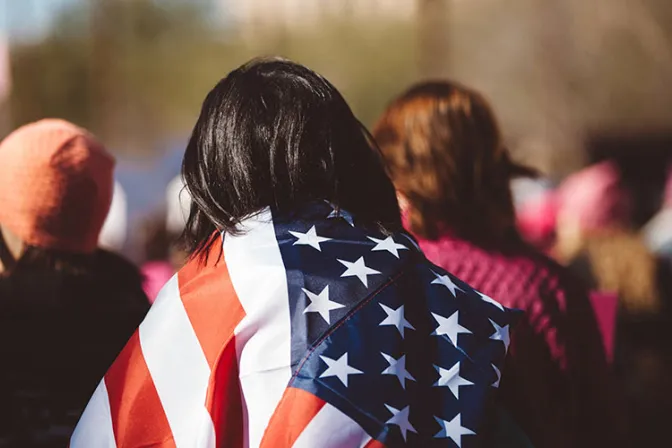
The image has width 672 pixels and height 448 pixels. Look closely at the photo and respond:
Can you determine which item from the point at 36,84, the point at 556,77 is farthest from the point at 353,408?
the point at 36,84

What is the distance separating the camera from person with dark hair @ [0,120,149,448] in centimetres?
183

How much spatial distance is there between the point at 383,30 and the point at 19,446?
587 cm

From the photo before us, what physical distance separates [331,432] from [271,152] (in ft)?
1.72

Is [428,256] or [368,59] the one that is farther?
[368,59]

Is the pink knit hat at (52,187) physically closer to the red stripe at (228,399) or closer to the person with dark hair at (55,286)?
the person with dark hair at (55,286)

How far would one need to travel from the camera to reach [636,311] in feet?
12.7

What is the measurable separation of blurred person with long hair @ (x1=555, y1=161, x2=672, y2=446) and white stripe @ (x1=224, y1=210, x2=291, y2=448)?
248 cm

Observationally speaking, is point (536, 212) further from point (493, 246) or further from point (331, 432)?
point (331, 432)

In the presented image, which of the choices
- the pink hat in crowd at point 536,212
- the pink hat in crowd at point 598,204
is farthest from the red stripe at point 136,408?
the pink hat in crowd at point 536,212

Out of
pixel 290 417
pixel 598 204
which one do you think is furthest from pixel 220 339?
pixel 598 204

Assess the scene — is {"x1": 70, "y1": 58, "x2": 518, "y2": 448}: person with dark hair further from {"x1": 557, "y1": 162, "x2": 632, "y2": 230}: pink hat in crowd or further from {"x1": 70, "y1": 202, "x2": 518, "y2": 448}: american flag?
{"x1": 557, "y1": 162, "x2": 632, "y2": 230}: pink hat in crowd

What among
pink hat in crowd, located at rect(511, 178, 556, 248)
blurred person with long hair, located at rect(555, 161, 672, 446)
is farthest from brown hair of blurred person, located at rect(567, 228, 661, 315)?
pink hat in crowd, located at rect(511, 178, 556, 248)

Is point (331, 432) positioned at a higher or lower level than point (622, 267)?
higher

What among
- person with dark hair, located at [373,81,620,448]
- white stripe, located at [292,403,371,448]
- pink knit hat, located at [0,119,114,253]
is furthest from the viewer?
person with dark hair, located at [373,81,620,448]
